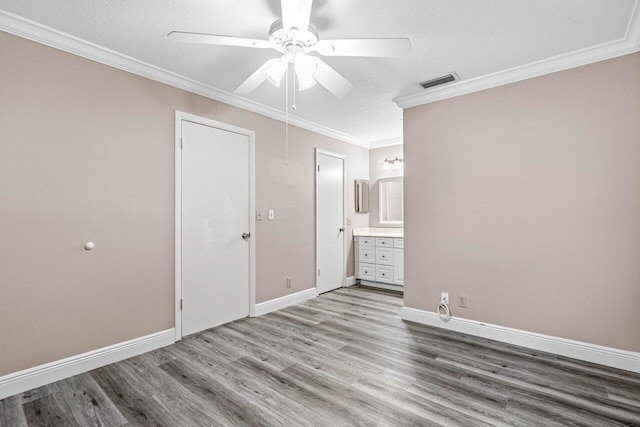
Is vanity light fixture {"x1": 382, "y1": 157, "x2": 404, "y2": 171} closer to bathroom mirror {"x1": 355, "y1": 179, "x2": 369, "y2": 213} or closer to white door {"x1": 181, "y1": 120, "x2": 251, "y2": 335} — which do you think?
bathroom mirror {"x1": 355, "y1": 179, "x2": 369, "y2": 213}

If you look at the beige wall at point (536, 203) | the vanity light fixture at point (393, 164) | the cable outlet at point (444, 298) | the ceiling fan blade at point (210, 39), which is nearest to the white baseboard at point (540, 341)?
the beige wall at point (536, 203)

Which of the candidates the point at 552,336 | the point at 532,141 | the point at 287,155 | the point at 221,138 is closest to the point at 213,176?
the point at 221,138

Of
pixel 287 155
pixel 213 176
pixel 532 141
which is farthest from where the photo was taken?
pixel 287 155

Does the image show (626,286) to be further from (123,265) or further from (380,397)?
(123,265)

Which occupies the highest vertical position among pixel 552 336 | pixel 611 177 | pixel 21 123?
pixel 21 123

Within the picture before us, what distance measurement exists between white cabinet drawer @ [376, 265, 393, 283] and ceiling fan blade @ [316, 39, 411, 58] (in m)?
3.46

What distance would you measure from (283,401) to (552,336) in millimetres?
2271

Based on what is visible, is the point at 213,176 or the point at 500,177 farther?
the point at 213,176

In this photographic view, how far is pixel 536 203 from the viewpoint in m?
2.70

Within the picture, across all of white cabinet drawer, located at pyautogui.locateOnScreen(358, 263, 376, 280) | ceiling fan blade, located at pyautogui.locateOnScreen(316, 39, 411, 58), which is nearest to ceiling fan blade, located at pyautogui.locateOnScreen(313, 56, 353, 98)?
ceiling fan blade, located at pyautogui.locateOnScreen(316, 39, 411, 58)

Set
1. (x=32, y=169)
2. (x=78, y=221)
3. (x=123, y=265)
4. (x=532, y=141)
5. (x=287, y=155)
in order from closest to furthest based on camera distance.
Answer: (x=32, y=169) < (x=78, y=221) < (x=123, y=265) < (x=532, y=141) < (x=287, y=155)

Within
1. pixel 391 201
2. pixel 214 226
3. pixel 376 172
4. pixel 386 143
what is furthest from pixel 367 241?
pixel 214 226

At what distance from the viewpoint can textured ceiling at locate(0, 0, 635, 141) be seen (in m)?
1.90

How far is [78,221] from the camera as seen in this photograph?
7.58 ft
